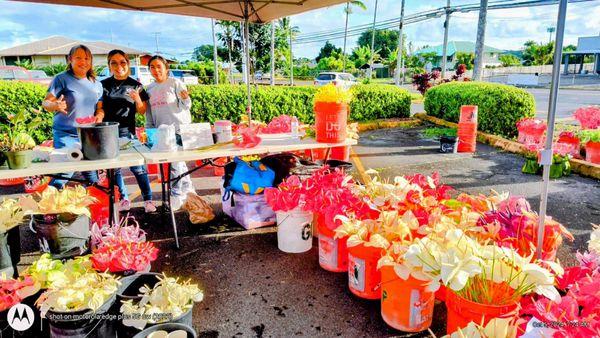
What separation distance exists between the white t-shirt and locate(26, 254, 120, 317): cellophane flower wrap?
7.85ft

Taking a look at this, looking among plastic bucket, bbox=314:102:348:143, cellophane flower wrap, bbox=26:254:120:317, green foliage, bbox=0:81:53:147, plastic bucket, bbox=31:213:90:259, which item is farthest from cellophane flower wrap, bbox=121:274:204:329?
green foliage, bbox=0:81:53:147

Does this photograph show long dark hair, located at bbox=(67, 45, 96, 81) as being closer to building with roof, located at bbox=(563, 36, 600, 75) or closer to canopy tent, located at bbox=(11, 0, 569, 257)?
canopy tent, located at bbox=(11, 0, 569, 257)

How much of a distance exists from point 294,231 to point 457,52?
6472cm

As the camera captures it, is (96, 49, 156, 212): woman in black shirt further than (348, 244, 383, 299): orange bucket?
Yes

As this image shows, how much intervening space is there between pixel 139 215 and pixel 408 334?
3610 millimetres

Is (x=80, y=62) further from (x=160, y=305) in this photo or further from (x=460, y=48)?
(x=460, y=48)

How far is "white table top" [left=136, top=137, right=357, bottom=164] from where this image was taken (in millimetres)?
3572

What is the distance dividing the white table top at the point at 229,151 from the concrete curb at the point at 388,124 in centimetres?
706

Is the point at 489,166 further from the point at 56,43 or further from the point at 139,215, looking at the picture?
the point at 56,43

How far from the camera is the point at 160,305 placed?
221cm

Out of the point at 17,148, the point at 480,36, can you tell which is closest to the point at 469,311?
the point at 17,148

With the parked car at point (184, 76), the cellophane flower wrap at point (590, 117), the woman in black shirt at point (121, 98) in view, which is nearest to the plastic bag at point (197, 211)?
the woman in black shirt at point (121, 98)

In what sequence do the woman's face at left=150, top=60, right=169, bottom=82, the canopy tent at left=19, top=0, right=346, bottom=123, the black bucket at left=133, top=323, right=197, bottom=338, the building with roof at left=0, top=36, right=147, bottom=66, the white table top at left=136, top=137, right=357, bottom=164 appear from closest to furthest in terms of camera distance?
the black bucket at left=133, top=323, right=197, bottom=338 < the white table top at left=136, top=137, right=357, bottom=164 < the canopy tent at left=19, top=0, right=346, bottom=123 < the woman's face at left=150, top=60, right=169, bottom=82 < the building with roof at left=0, top=36, right=147, bottom=66

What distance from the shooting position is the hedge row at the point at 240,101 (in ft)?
25.6
